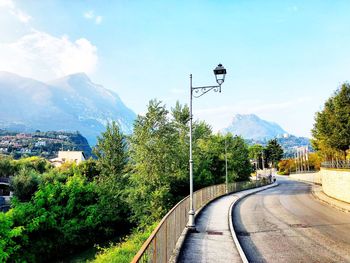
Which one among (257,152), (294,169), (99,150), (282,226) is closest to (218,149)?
(99,150)

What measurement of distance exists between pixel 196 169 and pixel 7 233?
2292cm

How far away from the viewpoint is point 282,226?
16156 mm

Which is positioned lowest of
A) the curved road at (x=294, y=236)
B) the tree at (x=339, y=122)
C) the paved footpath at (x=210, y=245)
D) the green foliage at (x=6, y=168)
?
the curved road at (x=294, y=236)

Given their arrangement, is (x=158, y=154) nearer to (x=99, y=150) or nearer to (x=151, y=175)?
(x=151, y=175)

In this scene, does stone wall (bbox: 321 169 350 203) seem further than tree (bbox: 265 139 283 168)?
No

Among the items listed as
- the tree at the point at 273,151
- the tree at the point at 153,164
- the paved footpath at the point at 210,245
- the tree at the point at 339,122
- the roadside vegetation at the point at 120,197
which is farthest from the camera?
the tree at the point at 273,151

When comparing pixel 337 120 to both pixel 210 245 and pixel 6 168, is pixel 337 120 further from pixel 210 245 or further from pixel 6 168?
pixel 6 168

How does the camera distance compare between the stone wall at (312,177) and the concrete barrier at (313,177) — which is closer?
the concrete barrier at (313,177)

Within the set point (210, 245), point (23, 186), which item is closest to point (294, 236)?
point (210, 245)

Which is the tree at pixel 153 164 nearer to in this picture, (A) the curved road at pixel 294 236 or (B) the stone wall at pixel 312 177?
(A) the curved road at pixel 294 236

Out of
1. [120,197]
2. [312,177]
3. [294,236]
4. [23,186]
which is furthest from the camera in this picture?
[312,177]

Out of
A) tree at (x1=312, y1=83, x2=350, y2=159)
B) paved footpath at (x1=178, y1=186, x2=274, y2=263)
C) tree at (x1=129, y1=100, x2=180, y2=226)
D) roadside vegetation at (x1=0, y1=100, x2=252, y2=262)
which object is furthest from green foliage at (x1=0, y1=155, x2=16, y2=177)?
paved footpath at (x1=178, y1=186, x2=274, y2=263)

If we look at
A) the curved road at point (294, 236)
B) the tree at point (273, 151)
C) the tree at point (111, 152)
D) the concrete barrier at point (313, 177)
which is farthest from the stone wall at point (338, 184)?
the tree at point (273, 151)

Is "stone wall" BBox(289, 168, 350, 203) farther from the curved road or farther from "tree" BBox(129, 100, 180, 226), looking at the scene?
"tree" BBox(129, 100, 180, 226)
